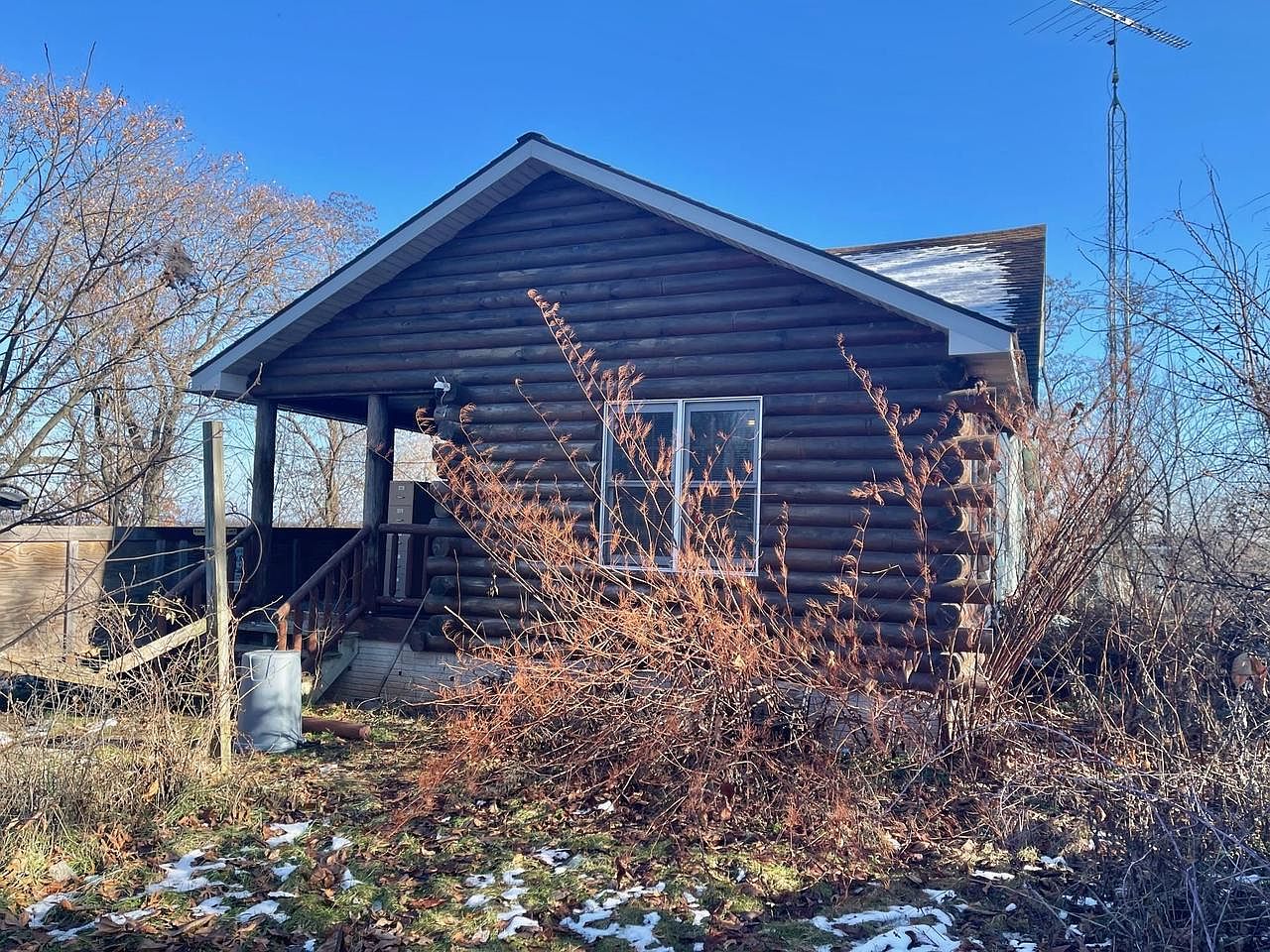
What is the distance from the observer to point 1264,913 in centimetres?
427

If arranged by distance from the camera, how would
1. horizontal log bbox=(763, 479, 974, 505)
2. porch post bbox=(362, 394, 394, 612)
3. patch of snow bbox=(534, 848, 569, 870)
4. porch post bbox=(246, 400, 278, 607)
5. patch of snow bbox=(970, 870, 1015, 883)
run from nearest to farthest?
patch of snow bbox=(970, 870, 1015, 883) → patch of snow bbox=(534, 848, 569, 870) → horizontal log bbox=(763, 479, 974, 505) → porch post bbox=(362, 394, 394, 612) → porch post bbox=(246, 400, 278, 607)

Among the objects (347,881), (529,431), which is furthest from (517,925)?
(529,431)

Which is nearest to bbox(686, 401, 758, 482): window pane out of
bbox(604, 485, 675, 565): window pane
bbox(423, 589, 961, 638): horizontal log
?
bbox(604, 485, 675, 565): window pane

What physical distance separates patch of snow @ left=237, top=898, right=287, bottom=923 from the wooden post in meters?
2.04

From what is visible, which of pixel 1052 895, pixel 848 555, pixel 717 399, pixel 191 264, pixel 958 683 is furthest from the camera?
pixel 717 399

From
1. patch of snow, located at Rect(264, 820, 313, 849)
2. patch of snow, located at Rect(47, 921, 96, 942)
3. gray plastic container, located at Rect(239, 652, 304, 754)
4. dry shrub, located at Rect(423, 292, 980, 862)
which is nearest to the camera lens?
patch of snow, located at Rect(47, 921, 96, 942)

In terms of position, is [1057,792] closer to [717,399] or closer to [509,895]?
[509,895]

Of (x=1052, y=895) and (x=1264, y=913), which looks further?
(x=1052, y=895)

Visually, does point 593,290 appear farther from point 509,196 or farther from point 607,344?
point 509,196

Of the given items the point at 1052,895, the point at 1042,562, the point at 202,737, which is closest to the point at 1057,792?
the point at 1052,895

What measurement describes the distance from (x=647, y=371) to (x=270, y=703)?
15.1ft

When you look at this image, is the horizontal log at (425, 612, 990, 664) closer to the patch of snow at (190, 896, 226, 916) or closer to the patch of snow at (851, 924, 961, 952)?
the patch of snow at (851, 924, 961, 952)

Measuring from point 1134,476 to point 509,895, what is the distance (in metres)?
5.51

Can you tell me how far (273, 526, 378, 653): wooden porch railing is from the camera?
9.77m
